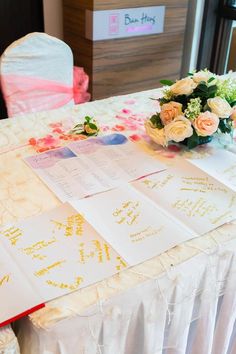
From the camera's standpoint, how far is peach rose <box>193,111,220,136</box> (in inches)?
48.4

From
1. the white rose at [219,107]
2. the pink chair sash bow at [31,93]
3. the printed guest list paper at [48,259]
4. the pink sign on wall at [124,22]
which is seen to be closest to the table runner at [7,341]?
the printed guest list paper at [48,259]

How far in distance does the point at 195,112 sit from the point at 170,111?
0.26ft

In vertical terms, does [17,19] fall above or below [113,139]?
above

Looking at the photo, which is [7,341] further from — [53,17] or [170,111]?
[53,17]

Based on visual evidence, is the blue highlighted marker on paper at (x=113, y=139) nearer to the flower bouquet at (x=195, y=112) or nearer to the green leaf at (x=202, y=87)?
the flower bouquet at (x=195, y=112)

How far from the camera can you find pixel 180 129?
1.24m

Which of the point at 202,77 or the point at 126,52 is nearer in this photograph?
the point at 202,77

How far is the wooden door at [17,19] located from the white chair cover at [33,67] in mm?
798

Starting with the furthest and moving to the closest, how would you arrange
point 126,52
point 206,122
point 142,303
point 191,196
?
point 126,52 → point 206,122 → point 191,196 → point 142,303

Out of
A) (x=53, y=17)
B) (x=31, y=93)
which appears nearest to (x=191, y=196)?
(x=31, y=93)

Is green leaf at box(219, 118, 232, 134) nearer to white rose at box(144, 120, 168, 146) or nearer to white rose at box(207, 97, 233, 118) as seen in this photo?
white rose at box(207, 97, 233, 118)

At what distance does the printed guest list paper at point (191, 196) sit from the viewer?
100cm

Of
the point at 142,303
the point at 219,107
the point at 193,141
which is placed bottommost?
the point at 142,303

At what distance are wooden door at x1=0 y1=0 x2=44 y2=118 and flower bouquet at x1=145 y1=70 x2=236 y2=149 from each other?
1.66m
